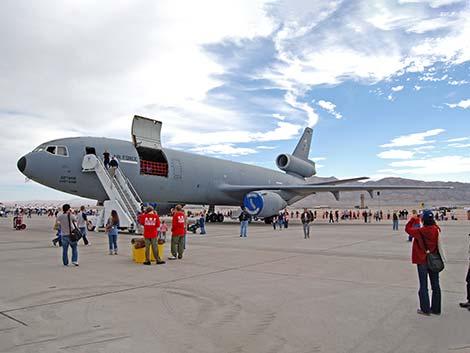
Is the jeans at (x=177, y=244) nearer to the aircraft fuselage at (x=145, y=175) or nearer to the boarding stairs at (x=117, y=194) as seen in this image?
the boarding stairs at (x=117, y=194)

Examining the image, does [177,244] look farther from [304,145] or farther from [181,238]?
[304,145]

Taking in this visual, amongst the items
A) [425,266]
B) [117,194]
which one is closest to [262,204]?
[117,194]

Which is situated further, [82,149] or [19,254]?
[82,149]

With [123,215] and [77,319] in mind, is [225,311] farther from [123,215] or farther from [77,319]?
[123,215]

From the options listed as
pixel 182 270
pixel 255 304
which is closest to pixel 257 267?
pixel 182 270

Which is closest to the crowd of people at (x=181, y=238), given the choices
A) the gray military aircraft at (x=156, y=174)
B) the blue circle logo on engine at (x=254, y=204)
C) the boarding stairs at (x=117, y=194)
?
the boarding stairs at (x=117, y=194)

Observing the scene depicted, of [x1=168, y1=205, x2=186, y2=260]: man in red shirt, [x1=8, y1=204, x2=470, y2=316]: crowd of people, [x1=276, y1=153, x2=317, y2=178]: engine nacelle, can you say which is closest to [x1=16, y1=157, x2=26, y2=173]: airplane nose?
[x1=8, y1=204, x2=470, y2=316]: crowd of people

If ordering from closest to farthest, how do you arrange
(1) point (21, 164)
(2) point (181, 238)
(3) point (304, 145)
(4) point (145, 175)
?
(2) point (181, 238) → (1) point (21, 164) → (4) point (145, 175) → (3) point (304, 145)

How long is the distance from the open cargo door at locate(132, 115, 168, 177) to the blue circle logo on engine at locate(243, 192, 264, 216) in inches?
229

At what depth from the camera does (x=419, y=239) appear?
5160 mm

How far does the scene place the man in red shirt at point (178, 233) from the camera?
9.43 metres

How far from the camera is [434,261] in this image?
4.99 meters

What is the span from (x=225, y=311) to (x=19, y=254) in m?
7.74

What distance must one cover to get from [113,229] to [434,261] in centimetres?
782
